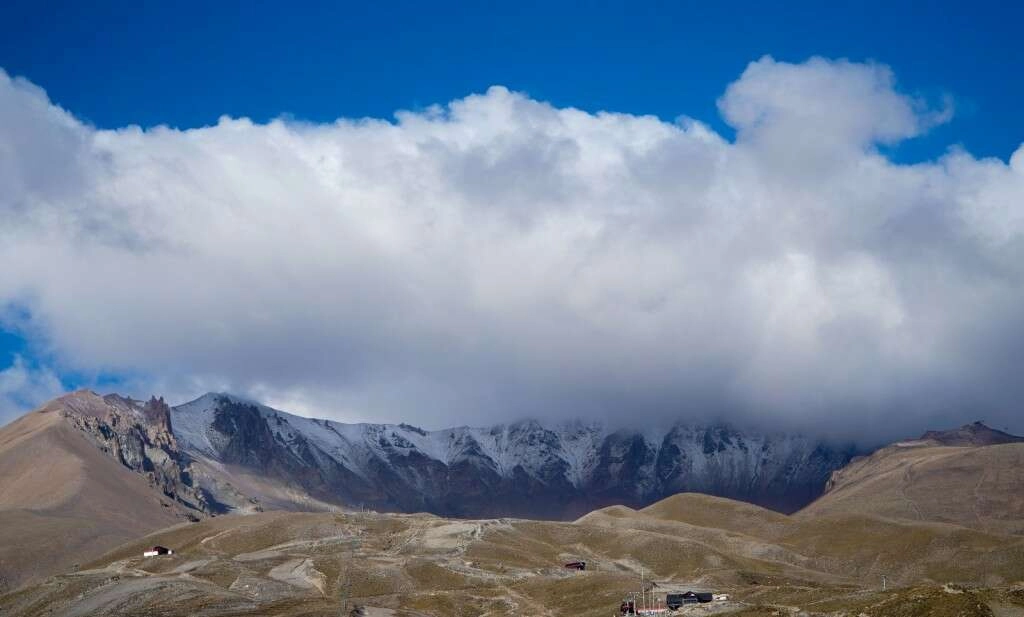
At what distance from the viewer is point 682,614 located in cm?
16050

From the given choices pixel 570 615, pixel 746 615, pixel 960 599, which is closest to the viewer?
pixel 960 599

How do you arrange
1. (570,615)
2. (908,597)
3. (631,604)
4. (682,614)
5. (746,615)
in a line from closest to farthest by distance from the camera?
1. (908,597)
2. (746,615)
3. (682,614)
4. (631,604)
5. (570,615)

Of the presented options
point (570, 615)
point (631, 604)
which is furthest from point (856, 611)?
point (570, 615)

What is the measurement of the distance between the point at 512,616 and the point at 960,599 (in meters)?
91.9

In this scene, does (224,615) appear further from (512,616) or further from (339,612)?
(512,616)

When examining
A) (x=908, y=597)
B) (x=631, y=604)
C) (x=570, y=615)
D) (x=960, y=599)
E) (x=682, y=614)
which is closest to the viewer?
(x=960, y=599)

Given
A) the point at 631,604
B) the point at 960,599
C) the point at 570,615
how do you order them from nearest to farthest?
the point at 960,599 → the point at 631,604 → the point at 570,615

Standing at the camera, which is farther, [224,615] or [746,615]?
[224,615]

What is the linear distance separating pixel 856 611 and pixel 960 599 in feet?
47.2

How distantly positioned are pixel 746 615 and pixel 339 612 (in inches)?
3072

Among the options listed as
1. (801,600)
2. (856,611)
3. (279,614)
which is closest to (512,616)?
(279,614)

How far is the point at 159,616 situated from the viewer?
19862cm

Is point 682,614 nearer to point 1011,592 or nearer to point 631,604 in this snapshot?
point 631,604

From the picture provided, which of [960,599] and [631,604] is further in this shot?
[631,604]
